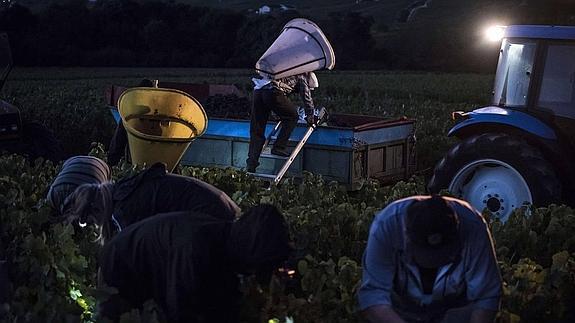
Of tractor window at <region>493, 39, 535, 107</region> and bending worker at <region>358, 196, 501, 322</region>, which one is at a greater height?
tractor window at <region>493, 39, 535, 107</region>

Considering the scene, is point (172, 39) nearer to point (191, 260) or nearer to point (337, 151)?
point (337, 151)

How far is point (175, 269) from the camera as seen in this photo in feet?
11.7

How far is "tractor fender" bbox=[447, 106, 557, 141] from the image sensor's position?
7320mm

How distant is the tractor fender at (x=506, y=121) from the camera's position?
7.32 meters

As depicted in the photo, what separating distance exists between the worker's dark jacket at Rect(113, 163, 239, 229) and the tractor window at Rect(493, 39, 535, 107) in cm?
404

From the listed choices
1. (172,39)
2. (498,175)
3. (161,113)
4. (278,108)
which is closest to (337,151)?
(278,108)

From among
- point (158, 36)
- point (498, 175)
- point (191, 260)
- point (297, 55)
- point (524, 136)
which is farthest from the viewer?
point (158, 36)

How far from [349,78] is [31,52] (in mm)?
15429

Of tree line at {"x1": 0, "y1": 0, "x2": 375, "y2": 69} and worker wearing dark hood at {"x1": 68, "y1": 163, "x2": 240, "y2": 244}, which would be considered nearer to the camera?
worker wearing dark hood at {"x1": 68, "y1": 163, "x2": 240, "y2": 244}

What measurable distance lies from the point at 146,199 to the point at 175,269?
878mm

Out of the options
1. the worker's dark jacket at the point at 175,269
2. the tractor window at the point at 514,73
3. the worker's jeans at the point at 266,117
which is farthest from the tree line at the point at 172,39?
the worker's dark jacket at the point at 175,269

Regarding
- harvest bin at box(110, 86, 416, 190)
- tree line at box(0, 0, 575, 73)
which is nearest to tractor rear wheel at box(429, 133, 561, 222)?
harvest bin at box(110, 86, 416, 190)

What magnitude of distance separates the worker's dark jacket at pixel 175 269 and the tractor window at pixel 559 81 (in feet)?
14.9

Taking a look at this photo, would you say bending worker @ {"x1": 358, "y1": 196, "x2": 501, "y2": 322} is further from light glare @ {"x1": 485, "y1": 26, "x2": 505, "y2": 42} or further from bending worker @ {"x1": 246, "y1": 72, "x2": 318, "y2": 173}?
bending worker @ {"x1": 246, "y1": 72, "x2": 318, "y2": 173}
